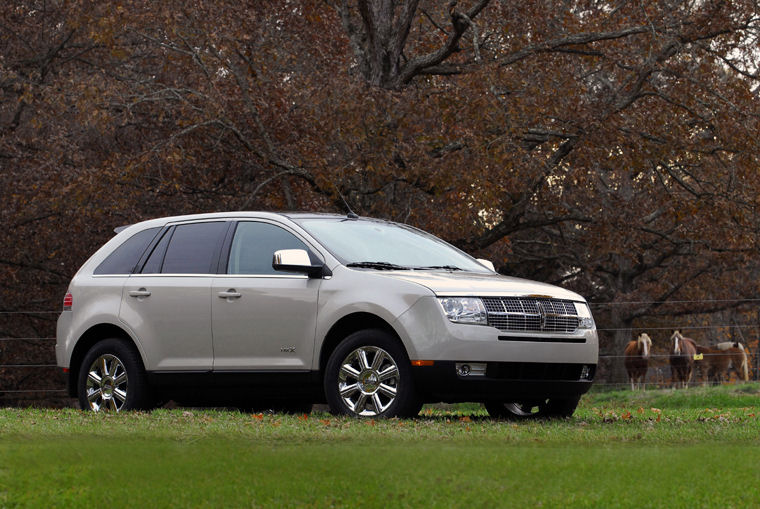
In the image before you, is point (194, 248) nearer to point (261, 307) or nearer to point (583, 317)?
point (261, 307)

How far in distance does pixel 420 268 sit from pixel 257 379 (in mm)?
1799

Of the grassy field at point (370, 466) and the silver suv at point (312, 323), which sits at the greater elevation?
the silver suv at point (312, 323)

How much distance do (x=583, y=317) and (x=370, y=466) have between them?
4298mm

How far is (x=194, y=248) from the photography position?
11.7 metres

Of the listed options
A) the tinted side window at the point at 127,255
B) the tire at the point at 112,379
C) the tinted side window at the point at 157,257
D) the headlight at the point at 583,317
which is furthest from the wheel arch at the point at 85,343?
the headlight at the point at 583,317

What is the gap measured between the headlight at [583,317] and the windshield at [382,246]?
1.14 meters

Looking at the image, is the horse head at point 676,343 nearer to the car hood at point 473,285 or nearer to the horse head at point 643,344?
the horse head at point 643,344

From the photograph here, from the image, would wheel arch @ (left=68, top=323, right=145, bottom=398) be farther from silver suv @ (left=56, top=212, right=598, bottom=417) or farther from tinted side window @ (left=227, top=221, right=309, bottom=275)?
tinted side window @ (left=227, top=221, right=309, bottom=275)

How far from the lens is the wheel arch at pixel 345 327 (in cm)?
1040

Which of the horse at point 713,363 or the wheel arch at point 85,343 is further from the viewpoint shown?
the horse at point 713,363

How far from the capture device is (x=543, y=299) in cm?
1051

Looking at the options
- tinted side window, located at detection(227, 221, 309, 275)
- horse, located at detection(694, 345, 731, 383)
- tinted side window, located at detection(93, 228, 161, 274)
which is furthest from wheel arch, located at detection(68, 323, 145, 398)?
horse, located at detection(694, 345, 731, 383)

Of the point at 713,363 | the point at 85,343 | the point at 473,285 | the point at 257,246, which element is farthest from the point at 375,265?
the point at 713,363

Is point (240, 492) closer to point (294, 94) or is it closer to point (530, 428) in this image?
point (530, 428)
